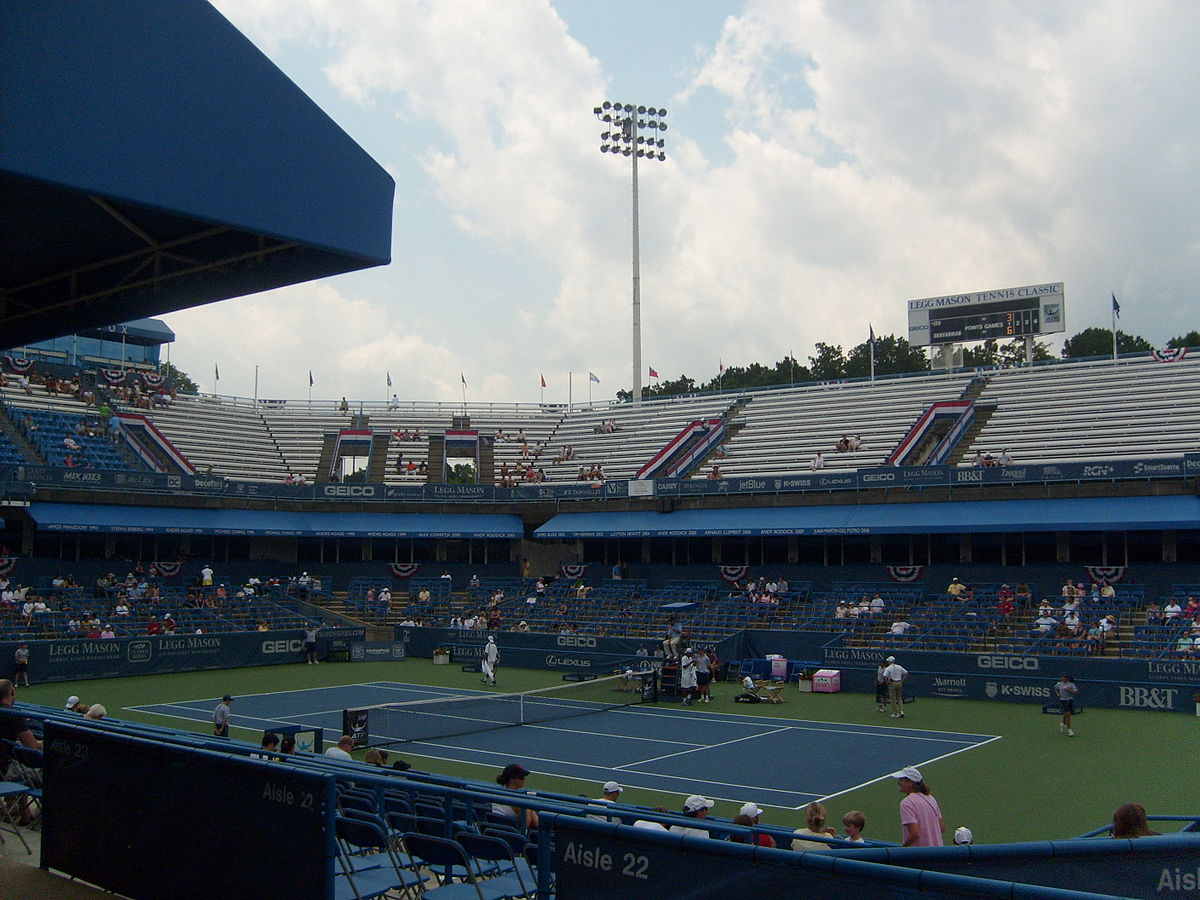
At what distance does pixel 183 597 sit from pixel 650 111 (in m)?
38.5

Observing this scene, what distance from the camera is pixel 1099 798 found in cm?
1952

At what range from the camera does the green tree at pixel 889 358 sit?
99025mm

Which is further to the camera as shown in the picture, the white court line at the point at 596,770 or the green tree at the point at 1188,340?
the green tree at the point at 1188,340

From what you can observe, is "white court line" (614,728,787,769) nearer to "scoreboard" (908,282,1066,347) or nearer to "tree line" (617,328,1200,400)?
"scoreboard" (908,282,1066,347)

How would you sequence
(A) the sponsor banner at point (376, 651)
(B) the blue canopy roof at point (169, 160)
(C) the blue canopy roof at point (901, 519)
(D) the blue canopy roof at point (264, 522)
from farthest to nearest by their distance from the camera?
(D) the blue canopy roof at point (264, 522)
(A) the sponsor banner at point (376, 651)
(C) the blue canopy roof at point (901, 519)
(B) the blue canopy roof at point (169, 160)

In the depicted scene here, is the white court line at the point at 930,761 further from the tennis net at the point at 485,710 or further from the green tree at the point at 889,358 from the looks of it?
the green tree at the point at 889,358

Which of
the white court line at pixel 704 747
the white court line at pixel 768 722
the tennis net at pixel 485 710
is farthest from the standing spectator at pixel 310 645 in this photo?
the white court line at pixel 704 747

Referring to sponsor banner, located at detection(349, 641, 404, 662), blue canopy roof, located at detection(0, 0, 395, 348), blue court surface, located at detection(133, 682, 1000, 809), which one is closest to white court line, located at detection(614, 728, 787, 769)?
blue court surface, located at detection(133, 682, 1000, 809)

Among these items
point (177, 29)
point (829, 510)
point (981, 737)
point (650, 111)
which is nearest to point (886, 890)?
point (177, 29)

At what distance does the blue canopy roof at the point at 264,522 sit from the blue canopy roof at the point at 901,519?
14.1 ft

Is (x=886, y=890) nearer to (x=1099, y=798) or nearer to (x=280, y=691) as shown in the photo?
(x=1099, y=798)

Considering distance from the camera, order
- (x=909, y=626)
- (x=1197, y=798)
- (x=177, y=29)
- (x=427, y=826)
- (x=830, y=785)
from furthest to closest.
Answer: (x=909, y=626)
(x=830, y=785)
(x=1197, y=798)
(x=427, y=826)
(x=177, y=29)

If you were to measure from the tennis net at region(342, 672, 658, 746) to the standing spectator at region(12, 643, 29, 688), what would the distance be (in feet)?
43.4

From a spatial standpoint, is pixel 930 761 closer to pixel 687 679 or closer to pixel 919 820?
pixel 687 679
